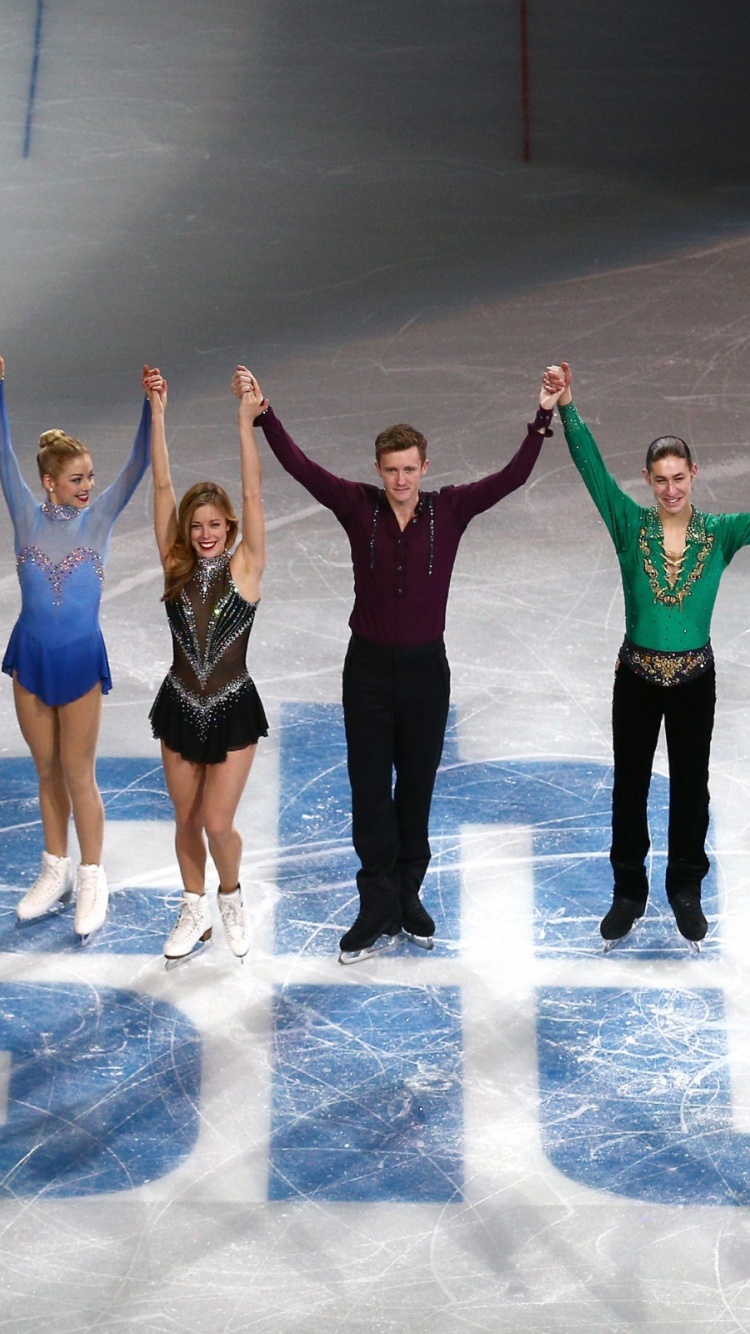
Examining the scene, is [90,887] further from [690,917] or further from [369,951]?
[690,917]

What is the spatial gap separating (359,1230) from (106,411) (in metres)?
4.36

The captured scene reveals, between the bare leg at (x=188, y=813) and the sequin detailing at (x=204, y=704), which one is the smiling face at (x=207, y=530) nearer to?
the sequin detailing at (x=204, y=704)

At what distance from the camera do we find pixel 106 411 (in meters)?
7.88

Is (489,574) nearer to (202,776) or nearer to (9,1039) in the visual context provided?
(202,776)

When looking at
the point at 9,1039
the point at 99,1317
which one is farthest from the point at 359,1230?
the point at 9,1039

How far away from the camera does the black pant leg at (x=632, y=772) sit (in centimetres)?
514

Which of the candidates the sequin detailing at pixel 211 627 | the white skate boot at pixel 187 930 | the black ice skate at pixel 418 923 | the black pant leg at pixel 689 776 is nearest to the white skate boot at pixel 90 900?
the white skate boot at pixel 187 930

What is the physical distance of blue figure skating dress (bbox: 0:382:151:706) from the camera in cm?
516

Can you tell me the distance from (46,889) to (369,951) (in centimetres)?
96

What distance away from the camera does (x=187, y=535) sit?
4.99 m

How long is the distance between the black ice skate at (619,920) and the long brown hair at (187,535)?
150 cm

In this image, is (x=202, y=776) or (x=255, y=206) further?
(x=255, y=206)

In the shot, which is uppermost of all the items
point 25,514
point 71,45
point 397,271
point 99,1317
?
point 71,45

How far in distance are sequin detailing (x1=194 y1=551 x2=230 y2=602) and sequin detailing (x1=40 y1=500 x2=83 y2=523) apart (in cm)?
43
